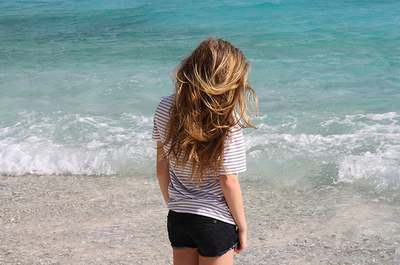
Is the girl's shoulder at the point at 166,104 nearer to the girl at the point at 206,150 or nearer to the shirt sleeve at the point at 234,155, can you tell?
the girl at the point at 206,150

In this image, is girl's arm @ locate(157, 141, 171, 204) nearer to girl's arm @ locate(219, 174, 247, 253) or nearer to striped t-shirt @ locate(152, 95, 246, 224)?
striped t-shirt @ locate(152, 95, 246, 224)

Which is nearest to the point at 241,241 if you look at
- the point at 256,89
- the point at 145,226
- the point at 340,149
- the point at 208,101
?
the point at 208,101

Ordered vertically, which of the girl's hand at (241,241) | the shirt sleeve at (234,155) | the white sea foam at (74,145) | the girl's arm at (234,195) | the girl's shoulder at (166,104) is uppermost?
the girl's shoulder at (166,104)

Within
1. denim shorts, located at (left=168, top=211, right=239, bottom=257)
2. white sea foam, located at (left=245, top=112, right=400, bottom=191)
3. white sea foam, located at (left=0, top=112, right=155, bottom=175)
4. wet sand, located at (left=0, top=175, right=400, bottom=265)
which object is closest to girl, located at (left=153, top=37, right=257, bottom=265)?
denim shorts, located at (left=168, top=211, right=239, bottom=257)

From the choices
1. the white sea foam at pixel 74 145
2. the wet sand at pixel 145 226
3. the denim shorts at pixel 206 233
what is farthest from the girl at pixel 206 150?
the white sea foam at pixel 74 145

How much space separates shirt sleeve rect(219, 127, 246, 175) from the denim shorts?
0.76ft

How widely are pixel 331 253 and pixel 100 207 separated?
2.21 metres

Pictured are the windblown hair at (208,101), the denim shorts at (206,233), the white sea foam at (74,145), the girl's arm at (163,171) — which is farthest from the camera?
the white sea foam at (74,145)

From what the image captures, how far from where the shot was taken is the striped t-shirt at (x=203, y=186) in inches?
71.0

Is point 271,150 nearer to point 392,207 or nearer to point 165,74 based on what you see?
point 392,207

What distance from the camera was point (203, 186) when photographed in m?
1.88

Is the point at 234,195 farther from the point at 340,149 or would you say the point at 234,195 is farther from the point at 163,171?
the point at 340,149

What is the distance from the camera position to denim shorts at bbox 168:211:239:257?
6.06 feet

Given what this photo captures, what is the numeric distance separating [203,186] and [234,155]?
20cm
